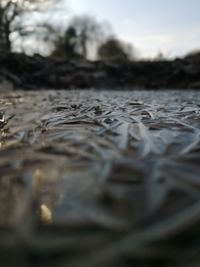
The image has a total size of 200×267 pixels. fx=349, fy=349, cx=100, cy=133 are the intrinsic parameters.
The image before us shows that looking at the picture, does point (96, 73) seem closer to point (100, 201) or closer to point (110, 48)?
point (100, 201)

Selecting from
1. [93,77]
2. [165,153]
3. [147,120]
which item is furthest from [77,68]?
[165,153]

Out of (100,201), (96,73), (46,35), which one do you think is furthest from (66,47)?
(100,201)

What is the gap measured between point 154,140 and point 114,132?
18cm

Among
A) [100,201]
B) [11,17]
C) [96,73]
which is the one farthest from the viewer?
[11,17]

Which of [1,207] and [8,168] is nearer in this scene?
[1,207]

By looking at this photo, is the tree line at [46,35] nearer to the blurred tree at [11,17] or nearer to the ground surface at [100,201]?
the blurred tree at [11,17]

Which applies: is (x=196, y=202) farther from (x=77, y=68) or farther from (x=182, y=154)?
(x=77, y=68)

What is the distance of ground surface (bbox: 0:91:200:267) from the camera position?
0.48 meters

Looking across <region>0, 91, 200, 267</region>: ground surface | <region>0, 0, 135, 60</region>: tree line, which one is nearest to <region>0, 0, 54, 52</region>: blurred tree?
<region>0, 0, 135, 60</region>: tree line

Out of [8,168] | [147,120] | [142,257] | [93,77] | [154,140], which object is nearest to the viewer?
[142,257]

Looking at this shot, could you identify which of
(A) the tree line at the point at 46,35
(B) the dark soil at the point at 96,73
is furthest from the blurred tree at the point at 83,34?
(B) the dark soil at the point at 96,73

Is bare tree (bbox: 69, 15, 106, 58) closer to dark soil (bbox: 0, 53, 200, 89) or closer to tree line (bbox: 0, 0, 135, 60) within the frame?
tree line (bbox: 0, 0, 135, 60)

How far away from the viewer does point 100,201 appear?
628 millimetres

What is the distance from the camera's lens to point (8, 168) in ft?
2.69
